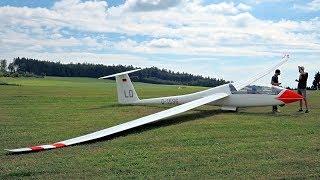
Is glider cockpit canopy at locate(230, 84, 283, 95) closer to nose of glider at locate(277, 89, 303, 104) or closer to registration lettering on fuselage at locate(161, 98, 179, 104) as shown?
nose of glider at locate(277, 89, 303, 104)

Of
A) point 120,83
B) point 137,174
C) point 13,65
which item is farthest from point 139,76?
point 137,174

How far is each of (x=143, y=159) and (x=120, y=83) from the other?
44.5ft

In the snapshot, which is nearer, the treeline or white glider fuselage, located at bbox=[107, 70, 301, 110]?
white glider fuselage, located at bbox=[107, 70, 301, 110]

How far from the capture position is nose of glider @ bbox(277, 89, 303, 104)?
714 inches

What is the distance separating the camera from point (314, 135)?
1241cm

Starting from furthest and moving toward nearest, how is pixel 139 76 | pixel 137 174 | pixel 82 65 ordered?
pixel 82 65
pixel 139 76
pixel 137 174

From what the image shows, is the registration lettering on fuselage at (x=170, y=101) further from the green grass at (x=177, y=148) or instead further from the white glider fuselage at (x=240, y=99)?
the green grass at (x=177, y=148)

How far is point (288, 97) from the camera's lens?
18.2 metres

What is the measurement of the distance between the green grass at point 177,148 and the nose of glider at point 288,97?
0.88 meters

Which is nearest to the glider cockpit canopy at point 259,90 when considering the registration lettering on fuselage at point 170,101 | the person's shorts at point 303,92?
the person's shorts at point 303,92

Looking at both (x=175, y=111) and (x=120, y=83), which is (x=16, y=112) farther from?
(x=175, y=111)

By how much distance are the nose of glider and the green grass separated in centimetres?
88

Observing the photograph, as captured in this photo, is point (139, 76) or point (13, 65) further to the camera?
point (13, 65)

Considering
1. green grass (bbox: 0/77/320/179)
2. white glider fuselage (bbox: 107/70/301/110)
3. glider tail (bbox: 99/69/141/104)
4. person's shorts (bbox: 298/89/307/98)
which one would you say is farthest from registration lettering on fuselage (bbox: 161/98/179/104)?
person's shorts (bbox: 298/89/307/98)
